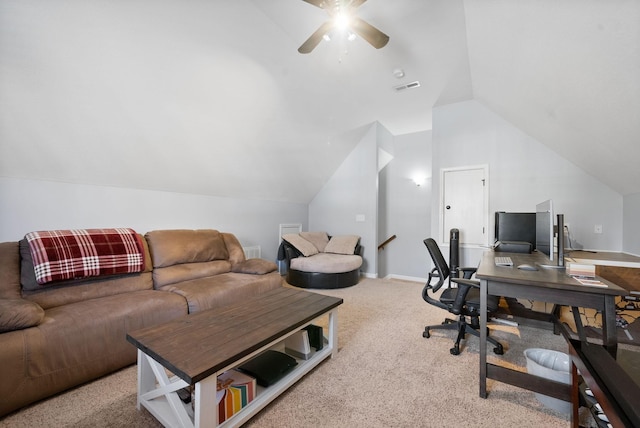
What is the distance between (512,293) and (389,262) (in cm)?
385

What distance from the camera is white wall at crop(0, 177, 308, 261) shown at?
226 cm

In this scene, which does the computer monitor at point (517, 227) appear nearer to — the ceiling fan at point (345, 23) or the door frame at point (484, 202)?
the door frame at point (484, 202)

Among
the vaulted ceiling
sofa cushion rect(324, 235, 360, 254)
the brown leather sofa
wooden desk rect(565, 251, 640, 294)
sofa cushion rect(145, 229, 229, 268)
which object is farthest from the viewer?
sofa cushion rect(324, 235, 360, 254)

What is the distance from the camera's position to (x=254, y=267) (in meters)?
3.05

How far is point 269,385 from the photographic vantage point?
1.55 metres

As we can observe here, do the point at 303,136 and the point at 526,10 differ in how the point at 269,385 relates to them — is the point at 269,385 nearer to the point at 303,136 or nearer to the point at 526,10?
the point at 526,10

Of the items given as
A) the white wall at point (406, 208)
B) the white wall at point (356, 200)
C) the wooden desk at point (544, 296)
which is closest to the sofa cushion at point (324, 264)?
the white wall at point (356, 200)

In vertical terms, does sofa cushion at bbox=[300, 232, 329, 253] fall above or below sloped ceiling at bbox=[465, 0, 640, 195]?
below

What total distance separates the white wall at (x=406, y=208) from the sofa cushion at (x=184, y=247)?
10.6 ft

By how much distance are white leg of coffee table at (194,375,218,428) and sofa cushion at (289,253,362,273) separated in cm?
285

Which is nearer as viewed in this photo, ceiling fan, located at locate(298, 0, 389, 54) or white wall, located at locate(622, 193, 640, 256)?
ceiling fan, located at locate(298, 0, 389, 54)

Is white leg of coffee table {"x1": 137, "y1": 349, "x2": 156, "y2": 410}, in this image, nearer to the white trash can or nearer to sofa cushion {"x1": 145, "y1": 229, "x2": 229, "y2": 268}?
sofa cushion {"x1": 145, "y1": 229, "x2": 229, "y2": 268}

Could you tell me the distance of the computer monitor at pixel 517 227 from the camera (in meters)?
3.31

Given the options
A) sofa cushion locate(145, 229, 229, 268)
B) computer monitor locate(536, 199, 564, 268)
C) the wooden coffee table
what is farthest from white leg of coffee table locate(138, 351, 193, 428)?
computer monitor locate(536, 199, 564, 268)
